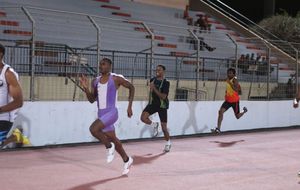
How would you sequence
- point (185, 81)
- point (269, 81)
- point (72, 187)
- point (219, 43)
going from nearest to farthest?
point (72, 187) → point (185, 81) → point (269, 81) → point (219, 43)

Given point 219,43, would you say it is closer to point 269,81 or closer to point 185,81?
point 269,81

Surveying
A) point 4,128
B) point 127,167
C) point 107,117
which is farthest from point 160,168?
point 4,128

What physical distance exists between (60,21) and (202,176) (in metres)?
9.93

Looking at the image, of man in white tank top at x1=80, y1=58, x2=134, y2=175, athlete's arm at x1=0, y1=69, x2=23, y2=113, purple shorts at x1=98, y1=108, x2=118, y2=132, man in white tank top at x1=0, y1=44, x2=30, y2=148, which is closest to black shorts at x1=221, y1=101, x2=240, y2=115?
man in white tank top at x1=80, y1=58, x2=134, y2=175

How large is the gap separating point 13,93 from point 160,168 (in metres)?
3.89

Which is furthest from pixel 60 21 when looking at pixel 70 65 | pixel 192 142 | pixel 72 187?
pixel 72 187

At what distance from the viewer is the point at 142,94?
15.6 m

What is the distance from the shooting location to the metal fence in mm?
12922

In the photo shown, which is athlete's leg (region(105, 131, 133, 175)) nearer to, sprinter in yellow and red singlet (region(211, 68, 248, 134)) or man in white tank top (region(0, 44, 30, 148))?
man in white tank top (region(0, 44, 30, 148))

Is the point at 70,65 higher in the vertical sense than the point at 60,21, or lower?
lower

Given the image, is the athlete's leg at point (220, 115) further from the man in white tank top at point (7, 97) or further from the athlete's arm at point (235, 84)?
the man in white tank top at point (7, 97)

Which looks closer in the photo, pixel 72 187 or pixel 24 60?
pixel 72 187

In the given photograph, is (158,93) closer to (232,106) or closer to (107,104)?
(107,104)

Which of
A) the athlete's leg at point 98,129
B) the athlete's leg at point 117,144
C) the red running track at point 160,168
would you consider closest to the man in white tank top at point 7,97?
the red running track at point 160,168
